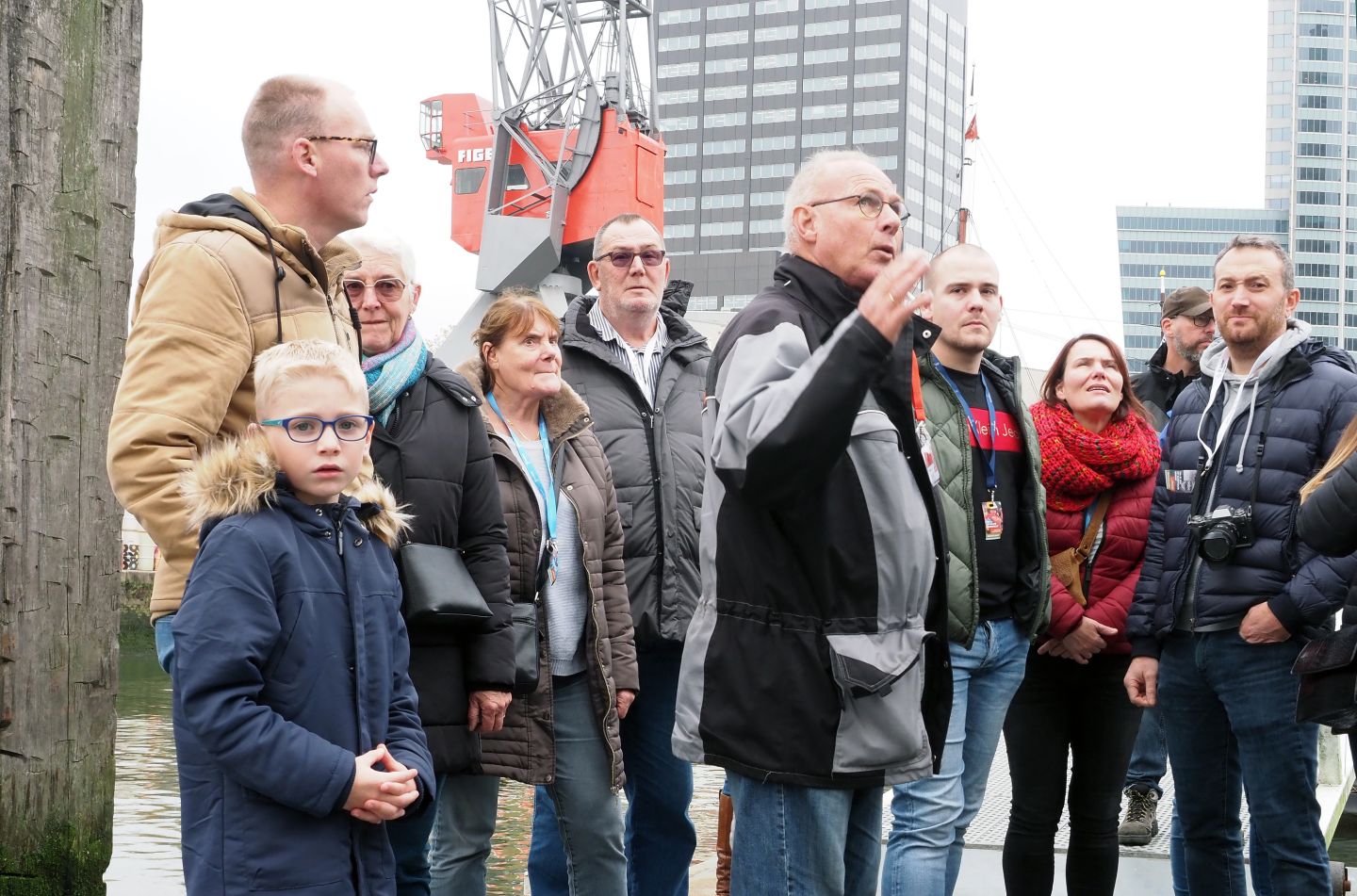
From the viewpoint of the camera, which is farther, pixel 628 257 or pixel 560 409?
pixel 628 257

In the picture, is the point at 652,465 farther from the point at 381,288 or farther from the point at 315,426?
the point at 315,426

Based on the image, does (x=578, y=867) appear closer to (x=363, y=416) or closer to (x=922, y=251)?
(x=363, y=416)

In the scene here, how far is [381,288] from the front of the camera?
3389 millimetres

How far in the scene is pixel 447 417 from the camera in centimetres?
327

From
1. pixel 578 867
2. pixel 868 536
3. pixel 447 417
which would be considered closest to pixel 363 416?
pixel 447 417

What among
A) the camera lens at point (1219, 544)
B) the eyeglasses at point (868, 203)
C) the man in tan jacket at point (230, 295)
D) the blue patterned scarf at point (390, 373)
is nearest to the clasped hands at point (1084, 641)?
the camera lens at point (1219, 544)

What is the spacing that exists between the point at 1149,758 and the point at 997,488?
2436 mm

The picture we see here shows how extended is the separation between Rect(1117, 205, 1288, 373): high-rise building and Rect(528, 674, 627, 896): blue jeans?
402 ft

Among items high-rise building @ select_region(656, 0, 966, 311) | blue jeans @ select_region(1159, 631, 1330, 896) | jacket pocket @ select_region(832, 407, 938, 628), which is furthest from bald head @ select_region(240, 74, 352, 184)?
high-rise building @ select_region(656, 0, 966, 311)

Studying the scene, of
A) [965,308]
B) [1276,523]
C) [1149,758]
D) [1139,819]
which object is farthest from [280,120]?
[1149,758]

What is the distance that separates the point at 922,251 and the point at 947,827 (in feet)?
5.70

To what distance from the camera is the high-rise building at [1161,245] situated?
120688 mm

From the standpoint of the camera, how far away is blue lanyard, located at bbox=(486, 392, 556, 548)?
361cm

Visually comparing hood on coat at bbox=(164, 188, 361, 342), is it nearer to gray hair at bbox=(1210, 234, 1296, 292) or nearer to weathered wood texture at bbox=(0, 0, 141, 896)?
weathered wood texture at bbox=(0, 0, 141, 896)
